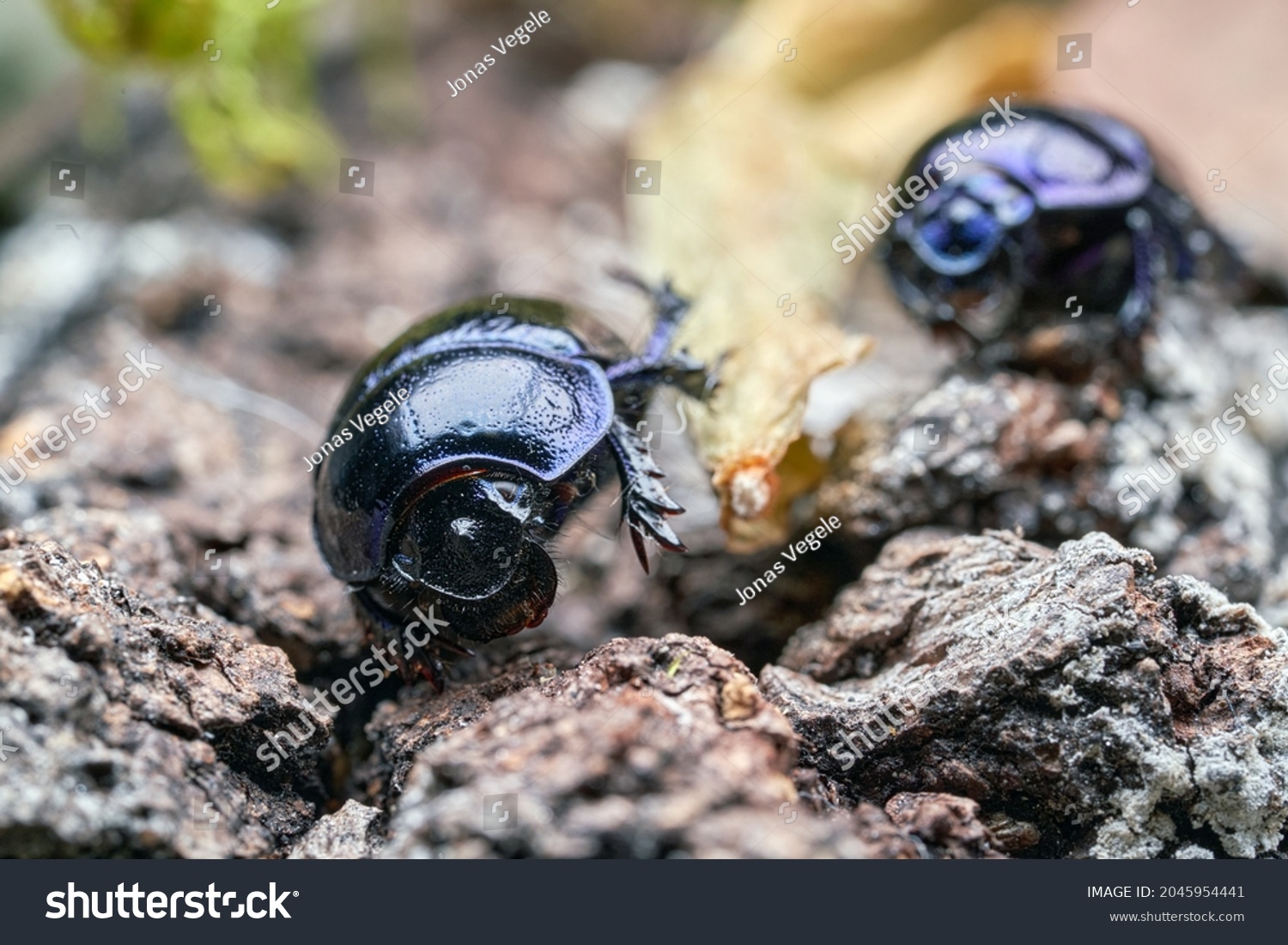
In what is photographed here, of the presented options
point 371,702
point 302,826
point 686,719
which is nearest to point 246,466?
point 371,702

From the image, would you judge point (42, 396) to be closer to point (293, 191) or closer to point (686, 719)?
point (293, 191)

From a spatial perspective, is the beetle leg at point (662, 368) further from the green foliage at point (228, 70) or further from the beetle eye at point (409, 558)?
the green foliage at point (228, 70)

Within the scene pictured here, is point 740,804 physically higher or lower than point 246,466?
lower

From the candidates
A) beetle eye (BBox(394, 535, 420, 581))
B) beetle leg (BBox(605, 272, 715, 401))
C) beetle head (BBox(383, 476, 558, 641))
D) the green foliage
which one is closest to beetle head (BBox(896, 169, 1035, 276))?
beetle leg (BBox(605, 272, 715, 401))

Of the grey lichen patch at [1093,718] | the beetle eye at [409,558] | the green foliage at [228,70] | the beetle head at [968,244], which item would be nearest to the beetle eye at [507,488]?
the beetle eye at [409,558]

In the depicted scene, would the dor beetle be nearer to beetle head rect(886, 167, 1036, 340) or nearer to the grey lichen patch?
the grey lichen patch

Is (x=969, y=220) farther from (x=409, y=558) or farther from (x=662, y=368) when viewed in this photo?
(x=409, y=558)
